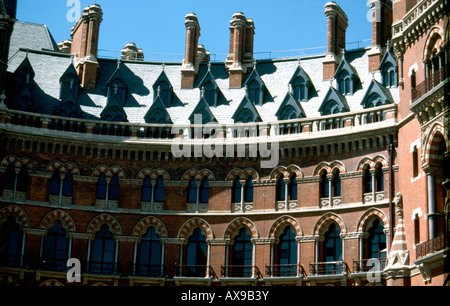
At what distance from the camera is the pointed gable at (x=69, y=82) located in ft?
189

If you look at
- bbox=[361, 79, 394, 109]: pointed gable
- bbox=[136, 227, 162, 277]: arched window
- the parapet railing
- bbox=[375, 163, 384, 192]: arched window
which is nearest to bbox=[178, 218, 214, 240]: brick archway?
bbox=[136, 227, 162, 277]: arched window

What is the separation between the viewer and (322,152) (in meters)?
51.9

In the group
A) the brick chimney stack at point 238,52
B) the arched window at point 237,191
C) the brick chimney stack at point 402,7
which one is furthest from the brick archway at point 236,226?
the brick chimney stack at point 402,7

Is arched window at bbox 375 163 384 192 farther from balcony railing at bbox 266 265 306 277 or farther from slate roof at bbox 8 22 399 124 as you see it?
balcony railing at bbox 266 265 306 277

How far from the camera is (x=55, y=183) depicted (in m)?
53.5

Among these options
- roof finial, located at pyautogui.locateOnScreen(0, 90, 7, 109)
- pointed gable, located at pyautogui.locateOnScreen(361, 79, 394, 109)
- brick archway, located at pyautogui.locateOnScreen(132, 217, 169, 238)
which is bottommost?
brick archway, located at pyautogui.locateOnScreen(132, 217, 169, 238)

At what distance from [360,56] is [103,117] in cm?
1593

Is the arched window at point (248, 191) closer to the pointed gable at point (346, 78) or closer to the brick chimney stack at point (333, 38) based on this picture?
the pointed gable at point (346, 78)

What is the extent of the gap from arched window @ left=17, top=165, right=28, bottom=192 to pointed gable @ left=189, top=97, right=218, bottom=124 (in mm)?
10075

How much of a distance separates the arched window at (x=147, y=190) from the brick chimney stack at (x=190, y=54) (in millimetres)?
8280

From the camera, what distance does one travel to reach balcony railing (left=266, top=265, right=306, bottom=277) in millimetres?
50706

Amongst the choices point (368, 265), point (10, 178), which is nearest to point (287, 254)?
point (368, 265)
